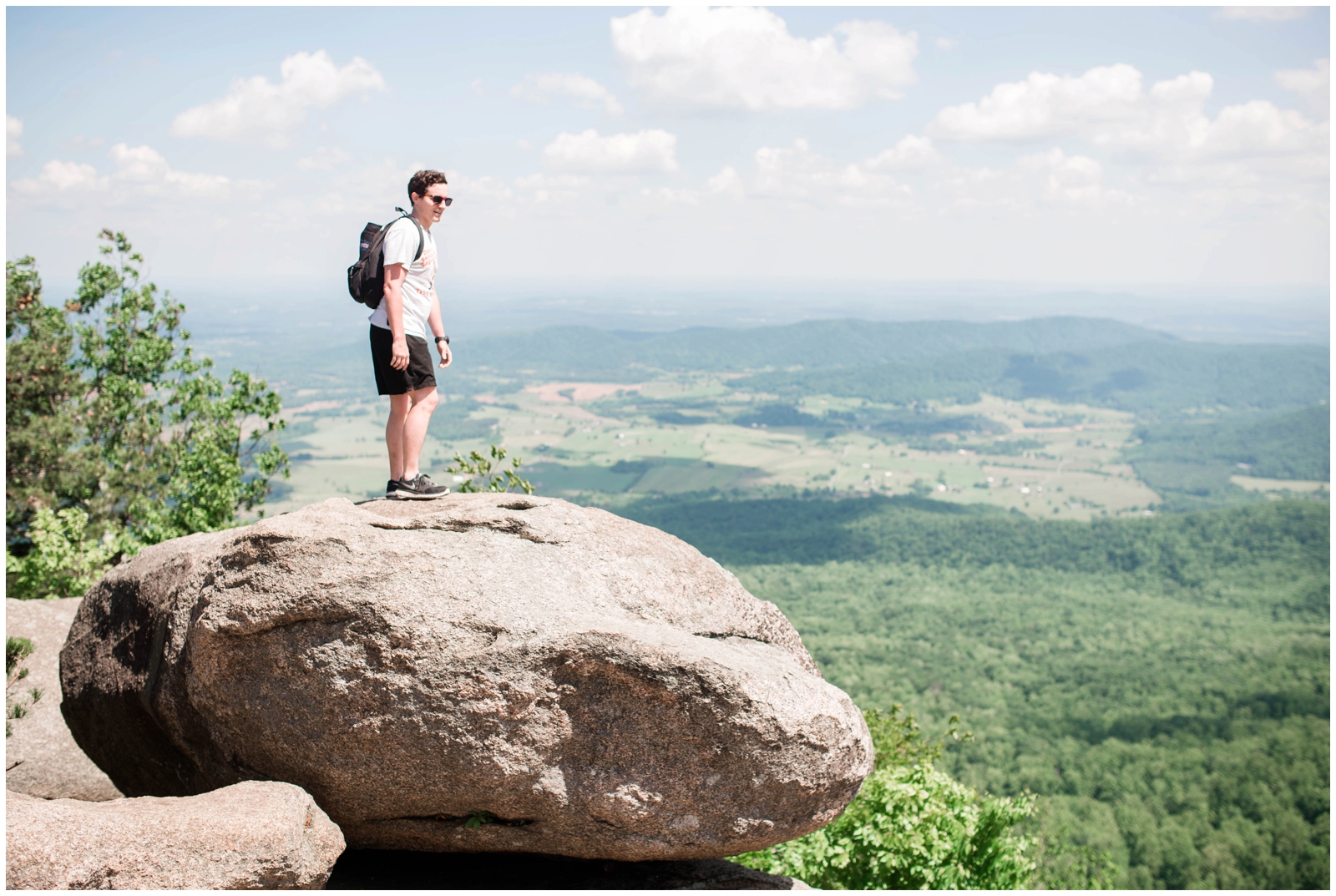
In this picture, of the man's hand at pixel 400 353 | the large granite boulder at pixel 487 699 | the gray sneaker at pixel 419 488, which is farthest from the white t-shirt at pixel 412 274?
the large granite boulder at pixel 487 699

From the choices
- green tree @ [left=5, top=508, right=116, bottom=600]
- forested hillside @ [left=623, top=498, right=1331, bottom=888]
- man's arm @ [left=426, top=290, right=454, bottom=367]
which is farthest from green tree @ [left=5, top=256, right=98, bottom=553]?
forested hillside @ [left=623, top=498, right=1331, bottom=888]

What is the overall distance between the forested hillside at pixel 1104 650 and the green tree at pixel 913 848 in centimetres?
2977

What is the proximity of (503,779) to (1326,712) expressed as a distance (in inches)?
4403

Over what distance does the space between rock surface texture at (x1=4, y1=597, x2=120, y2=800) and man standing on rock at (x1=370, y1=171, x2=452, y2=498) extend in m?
4.97

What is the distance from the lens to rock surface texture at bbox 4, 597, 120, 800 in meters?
10.1

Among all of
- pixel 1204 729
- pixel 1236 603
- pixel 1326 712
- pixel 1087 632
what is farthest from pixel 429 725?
pixel 1236 603

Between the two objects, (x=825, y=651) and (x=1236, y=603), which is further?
(x=1236, y=603)

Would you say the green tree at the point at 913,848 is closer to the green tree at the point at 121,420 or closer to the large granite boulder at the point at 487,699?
the large granite boulder at the point at 487,699

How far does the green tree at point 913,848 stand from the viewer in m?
14.6

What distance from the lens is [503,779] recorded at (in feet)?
25.7

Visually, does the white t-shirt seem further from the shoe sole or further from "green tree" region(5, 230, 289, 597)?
"green tree" region(5, 230, 289, 597)

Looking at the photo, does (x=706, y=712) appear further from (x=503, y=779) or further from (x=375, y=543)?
(x=375, y=543)

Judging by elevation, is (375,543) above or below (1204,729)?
above

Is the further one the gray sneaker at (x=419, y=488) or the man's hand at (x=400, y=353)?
the gray sneaker at (x=419, y=488)
